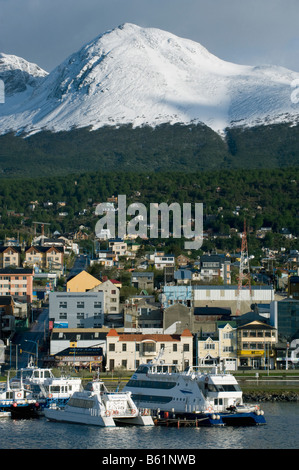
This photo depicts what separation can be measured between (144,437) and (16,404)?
8095 millimetres

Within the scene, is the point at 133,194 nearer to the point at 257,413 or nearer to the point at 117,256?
the point at 117,256

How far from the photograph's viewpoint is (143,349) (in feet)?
190

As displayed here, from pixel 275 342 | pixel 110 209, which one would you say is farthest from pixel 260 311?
pixel 110 209

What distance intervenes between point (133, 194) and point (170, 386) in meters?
101

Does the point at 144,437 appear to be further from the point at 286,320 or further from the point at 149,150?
the point at 149,150

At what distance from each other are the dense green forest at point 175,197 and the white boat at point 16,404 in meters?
76.6

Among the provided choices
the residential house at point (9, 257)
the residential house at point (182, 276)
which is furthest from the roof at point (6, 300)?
the residential house at point (9, 257)

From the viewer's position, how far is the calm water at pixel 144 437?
37884 mm

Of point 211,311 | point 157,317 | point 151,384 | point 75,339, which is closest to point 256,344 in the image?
point 157,317

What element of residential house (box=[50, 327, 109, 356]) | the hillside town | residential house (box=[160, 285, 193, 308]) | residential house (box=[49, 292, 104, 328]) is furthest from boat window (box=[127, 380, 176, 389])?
residential house (box=[160, 285, 193, 308])

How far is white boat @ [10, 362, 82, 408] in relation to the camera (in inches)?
1833

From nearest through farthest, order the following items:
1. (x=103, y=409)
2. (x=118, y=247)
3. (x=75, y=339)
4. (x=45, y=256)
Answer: (x=103, y=409), (x=75, y=339), (x=45, y=256), (x=118, y=247)

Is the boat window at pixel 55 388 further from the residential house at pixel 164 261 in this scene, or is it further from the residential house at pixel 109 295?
the residential house at pixel 164 261

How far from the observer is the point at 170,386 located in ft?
148
